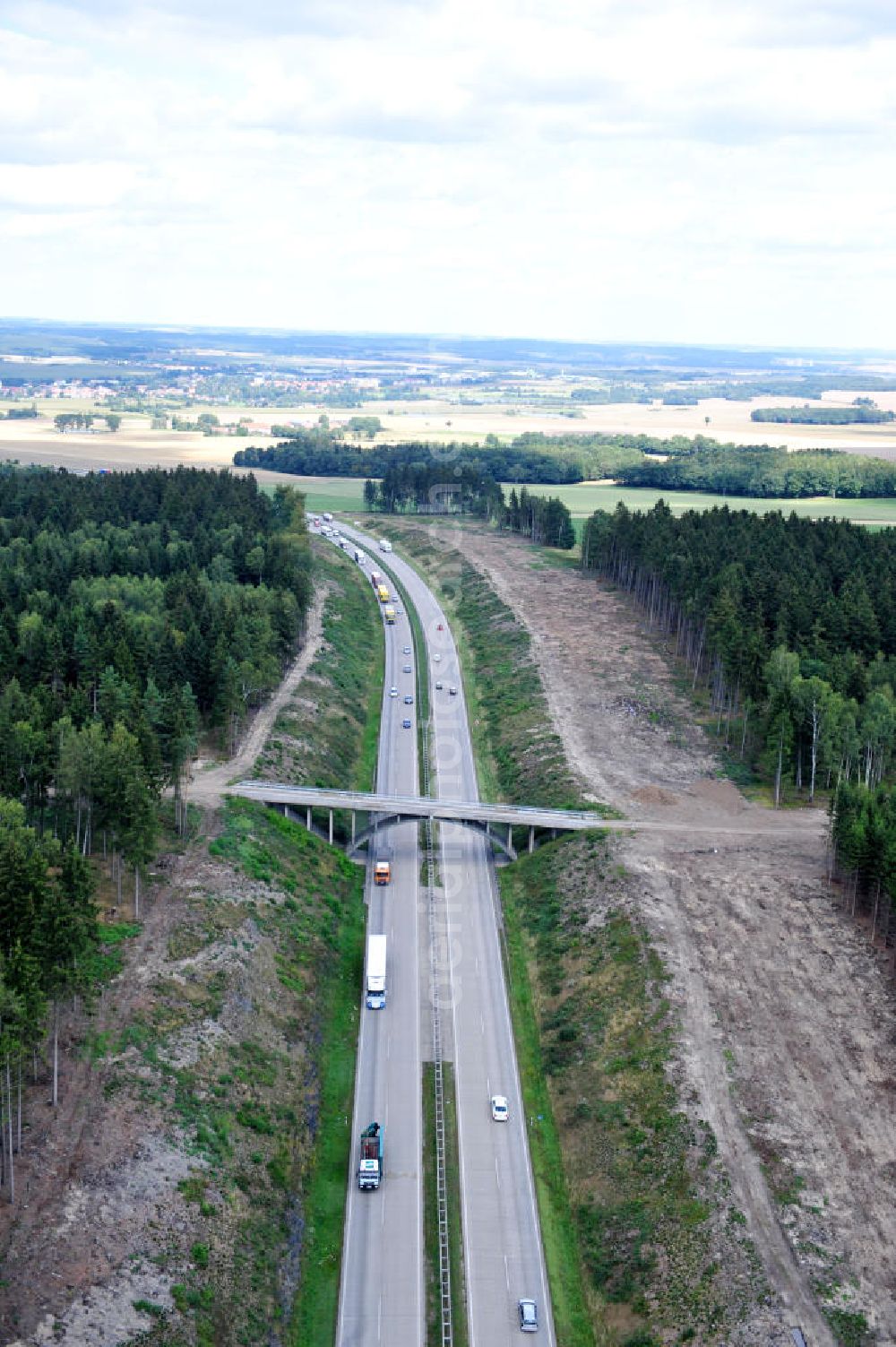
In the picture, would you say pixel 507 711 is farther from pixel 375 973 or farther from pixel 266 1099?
pixel 266 1099

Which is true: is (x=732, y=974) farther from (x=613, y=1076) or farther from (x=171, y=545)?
(x=171, y=545)

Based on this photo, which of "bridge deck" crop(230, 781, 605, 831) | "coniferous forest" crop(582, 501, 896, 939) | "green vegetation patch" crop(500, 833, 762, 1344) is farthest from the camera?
"bridge deck" crop(230, 781, 605, 831)

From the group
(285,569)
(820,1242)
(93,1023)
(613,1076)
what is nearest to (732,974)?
(613,1076)

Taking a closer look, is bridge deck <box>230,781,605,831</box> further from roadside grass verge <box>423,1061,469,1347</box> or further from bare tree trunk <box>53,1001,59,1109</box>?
bare tree trunk <box>53,1001,59,1109</box>

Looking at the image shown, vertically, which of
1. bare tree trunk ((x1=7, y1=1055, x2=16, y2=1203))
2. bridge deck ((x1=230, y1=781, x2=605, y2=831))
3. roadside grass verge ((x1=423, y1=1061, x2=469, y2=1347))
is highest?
bridge deck ((x1=230, y1=781, x2=605, y2=831))

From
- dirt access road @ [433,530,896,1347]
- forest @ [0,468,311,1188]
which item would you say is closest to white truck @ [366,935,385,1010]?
forest @ [0,468,311,1188]

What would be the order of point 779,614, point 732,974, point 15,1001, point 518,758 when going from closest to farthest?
point 15,1001 < point 732,974 < point 518,758 < point 779,614

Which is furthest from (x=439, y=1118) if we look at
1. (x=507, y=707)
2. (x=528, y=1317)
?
(x=507, y=707)

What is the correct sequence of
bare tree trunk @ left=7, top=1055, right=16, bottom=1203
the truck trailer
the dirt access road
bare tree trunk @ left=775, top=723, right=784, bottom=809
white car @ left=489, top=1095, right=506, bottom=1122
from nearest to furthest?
bare tree trunk @ left=7, top=1055, right=16, bottom=1203
the dirt access road
the truck trailer
white car @ left=489, top=1095, right=506, bottom=1122
bare tree trunk @ left=775, top=723, right=784, bottom=809
